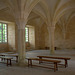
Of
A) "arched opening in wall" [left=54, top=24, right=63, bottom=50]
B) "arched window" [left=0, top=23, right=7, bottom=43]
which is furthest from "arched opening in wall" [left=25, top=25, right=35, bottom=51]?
"arched window" [left=0, top=23, right=7, bottom=43]

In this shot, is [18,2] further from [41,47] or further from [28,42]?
[41,47]

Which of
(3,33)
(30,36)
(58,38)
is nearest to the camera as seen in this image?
(3,33)

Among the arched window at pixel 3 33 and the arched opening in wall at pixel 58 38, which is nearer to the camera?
the arched window at pixel 3 33

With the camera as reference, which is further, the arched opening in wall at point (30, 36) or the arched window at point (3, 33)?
the arched opening in wall at point (30, 36)

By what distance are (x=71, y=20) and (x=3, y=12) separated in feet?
32.2

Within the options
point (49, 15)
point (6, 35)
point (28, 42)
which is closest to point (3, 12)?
point (6, 35)

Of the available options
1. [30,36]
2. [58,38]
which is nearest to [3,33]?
[30,36]

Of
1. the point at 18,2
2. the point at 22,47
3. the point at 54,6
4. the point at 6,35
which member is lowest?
the point at 22,47

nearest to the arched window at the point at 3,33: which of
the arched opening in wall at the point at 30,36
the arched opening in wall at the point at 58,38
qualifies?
the arched opening in wall at the point at 30,36

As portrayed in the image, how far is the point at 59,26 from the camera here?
60.6ft

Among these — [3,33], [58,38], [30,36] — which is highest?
[3,33]

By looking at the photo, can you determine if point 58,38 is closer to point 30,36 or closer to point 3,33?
point 30,36

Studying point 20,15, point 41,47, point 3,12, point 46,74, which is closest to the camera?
point 46,74

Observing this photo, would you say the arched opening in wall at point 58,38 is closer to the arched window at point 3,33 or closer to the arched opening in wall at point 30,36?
the arched opening in wall at point 30,36
